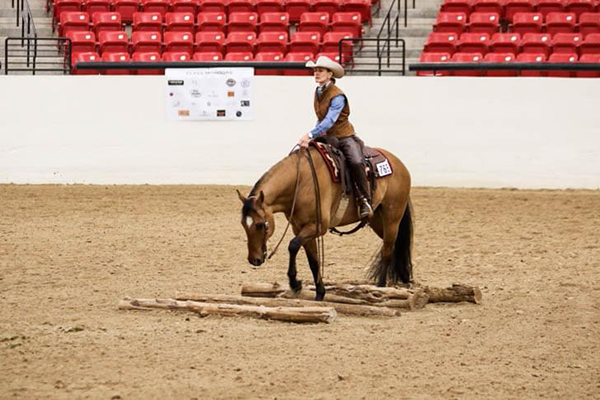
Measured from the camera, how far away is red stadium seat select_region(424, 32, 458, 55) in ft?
67.3

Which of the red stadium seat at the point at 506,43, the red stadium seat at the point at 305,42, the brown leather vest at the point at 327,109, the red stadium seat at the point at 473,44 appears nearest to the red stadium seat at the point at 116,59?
the red stadium seat at the point at 305,42

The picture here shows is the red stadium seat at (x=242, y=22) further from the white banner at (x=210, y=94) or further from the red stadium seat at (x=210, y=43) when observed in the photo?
the white banner at (x=210, y=94)

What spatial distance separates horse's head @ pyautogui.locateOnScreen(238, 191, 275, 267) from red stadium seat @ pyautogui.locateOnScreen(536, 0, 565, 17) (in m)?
14.9

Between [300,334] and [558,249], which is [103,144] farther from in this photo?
[300,334]

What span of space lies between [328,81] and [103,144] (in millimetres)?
10154

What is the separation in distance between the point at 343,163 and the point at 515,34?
40.6 feet

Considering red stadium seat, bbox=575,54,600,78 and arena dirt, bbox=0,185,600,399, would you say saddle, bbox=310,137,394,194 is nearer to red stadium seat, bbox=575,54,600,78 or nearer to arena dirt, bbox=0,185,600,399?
arena dirt, bbox=0,185,600,399

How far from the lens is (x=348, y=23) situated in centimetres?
2136

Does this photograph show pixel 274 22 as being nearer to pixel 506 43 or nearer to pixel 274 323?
pixel 506 43

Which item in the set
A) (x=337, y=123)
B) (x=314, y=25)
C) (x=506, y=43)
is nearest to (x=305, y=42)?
(x=314, y=25)

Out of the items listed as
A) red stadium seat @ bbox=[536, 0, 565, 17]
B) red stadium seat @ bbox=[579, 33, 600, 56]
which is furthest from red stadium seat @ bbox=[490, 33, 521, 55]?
red stadium seat @ bbox=[536, 0, 565, 17]

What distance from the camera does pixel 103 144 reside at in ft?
61.8

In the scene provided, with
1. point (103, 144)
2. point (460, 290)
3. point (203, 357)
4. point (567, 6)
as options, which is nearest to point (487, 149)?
point (567, 6)

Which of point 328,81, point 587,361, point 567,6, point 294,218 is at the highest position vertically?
point 567,6
